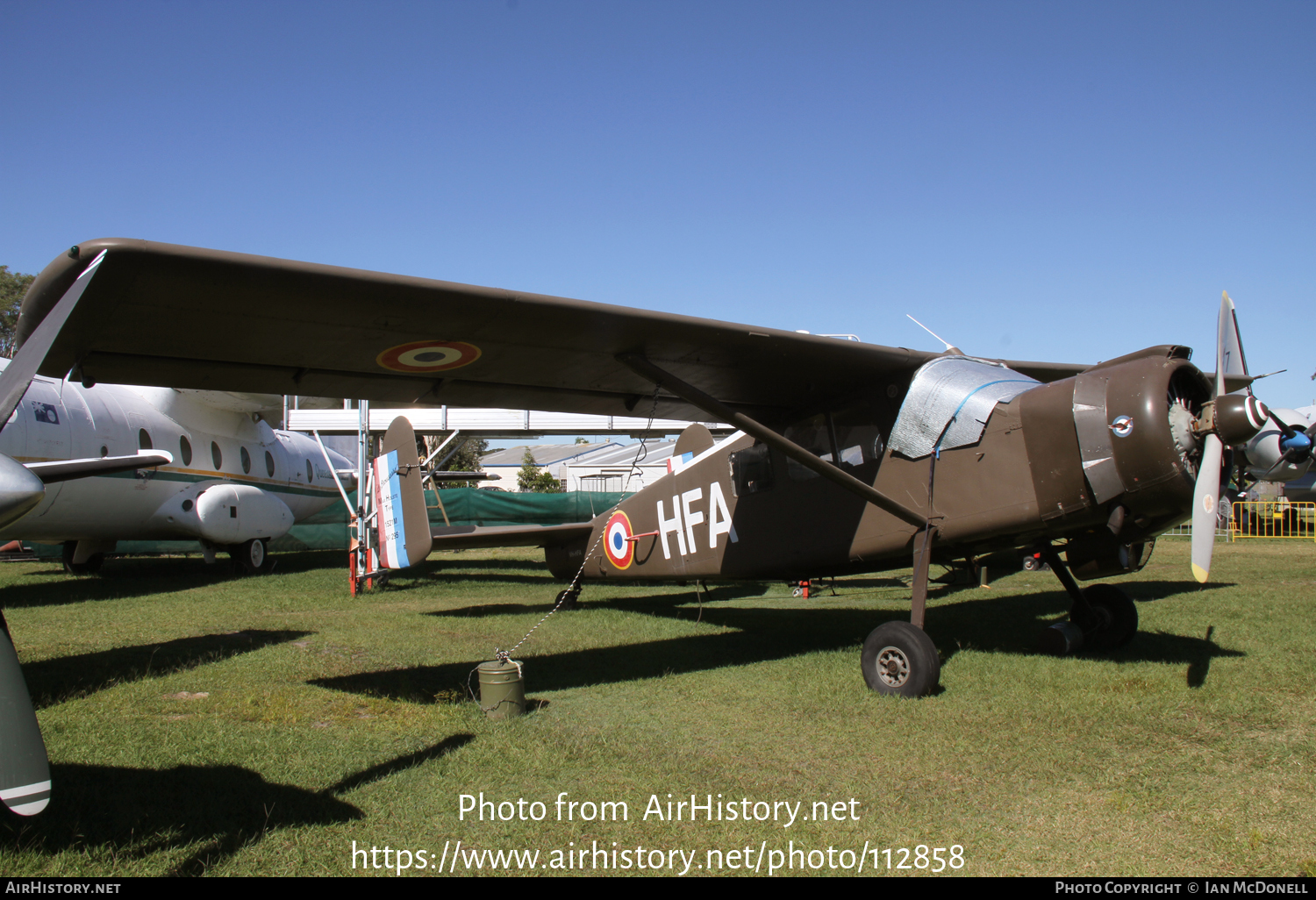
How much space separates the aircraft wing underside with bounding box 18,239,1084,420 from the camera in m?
4.57

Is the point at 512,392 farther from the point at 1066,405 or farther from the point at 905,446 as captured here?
the point at 1066,405

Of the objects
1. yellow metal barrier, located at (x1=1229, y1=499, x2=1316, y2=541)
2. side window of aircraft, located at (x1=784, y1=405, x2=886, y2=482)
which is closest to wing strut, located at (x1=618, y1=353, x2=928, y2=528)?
side window of aircraft, located at (x1=784, y1=405, x2=886, y2=482)

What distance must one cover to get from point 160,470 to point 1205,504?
55.6ft

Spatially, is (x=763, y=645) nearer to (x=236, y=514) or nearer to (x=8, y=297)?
(x=236, y=514)

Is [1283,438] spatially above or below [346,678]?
above

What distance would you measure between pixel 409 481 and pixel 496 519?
15.0 meters

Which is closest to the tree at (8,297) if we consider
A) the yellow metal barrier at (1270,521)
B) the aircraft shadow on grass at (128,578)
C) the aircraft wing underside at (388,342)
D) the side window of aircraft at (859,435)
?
the aircraft shadow on grass at (128,578)

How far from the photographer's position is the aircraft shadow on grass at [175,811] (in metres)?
3.34

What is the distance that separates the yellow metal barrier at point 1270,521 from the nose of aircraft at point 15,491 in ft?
96.8

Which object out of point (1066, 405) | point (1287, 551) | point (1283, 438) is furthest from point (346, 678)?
point (1287, 551)

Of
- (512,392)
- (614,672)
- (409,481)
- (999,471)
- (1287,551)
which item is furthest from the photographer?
(1287,551)

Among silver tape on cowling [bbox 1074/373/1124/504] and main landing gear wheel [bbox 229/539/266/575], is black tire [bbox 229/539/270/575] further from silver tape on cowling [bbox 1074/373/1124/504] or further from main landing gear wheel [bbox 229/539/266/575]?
silver tape on cowling [bbox 1074/373/1124/504]
